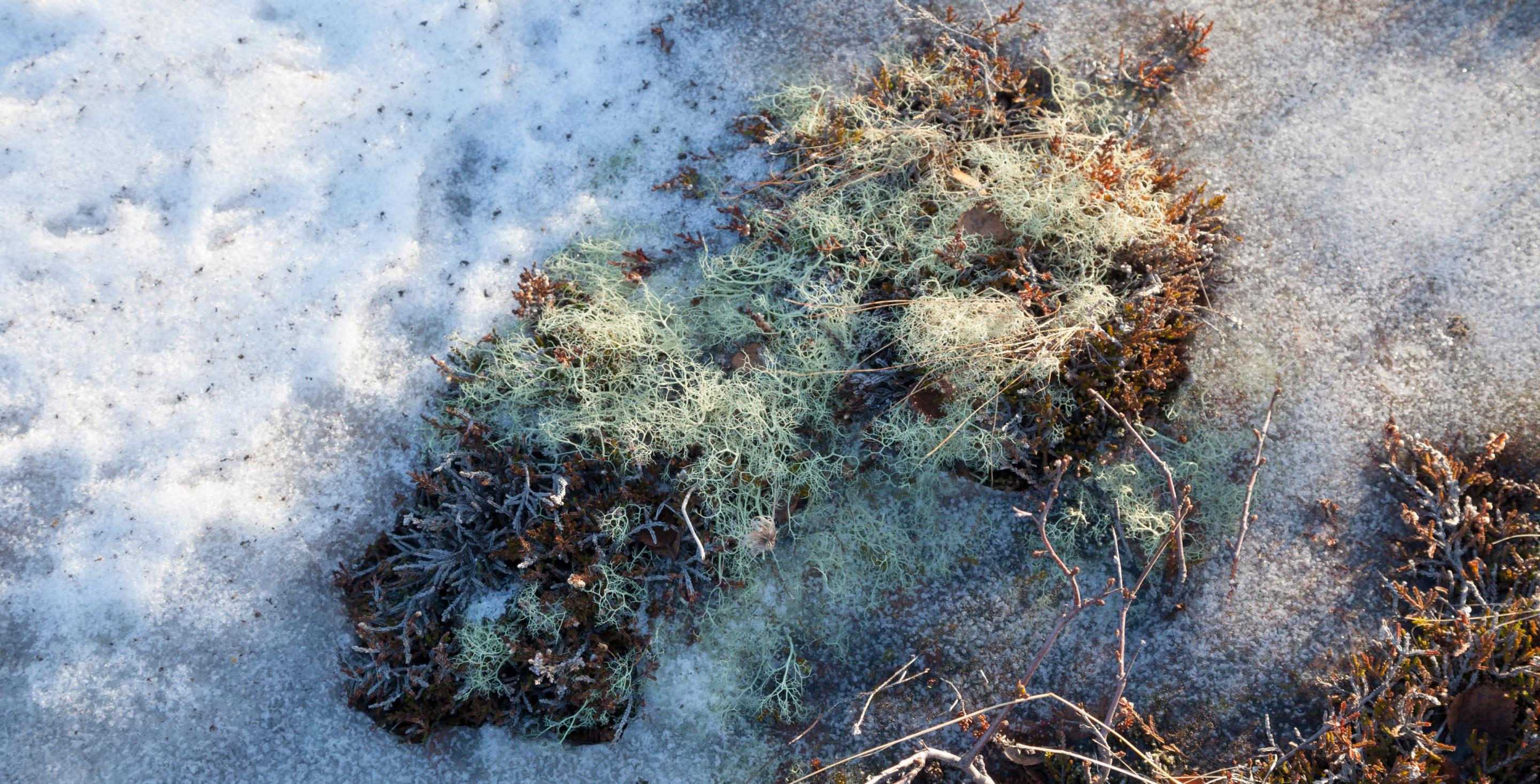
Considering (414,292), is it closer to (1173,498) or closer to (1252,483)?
(1173,498)

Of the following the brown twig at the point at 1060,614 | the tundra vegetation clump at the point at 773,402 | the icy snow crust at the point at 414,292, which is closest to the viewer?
the brown twig at the point at 1060,614

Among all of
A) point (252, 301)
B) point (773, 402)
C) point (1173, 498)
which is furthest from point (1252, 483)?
point (252, 301)

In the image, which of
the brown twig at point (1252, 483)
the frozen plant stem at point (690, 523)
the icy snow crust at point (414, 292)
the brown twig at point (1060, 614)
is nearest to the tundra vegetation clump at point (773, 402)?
the frozen plant stem at point (690, 523)

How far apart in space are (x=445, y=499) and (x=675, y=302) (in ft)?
4.87

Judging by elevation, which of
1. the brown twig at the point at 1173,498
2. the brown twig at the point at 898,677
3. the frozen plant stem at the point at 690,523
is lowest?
the brown twig at the point at 898,677

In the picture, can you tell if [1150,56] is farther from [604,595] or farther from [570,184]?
[604,595]

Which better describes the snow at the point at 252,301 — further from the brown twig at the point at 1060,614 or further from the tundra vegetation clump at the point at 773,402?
the brown twig at the point at 1060,614

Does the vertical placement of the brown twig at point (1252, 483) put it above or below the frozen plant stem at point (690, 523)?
above

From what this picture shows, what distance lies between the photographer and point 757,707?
398cm

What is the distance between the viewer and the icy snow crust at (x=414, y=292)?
398cm

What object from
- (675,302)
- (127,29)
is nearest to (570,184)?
(675,302)

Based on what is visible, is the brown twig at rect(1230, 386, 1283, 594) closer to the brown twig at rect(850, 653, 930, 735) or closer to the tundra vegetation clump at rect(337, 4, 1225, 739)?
the tundra vegetation clump at rect(337, 4, 1225, 739)

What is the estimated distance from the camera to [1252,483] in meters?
3.88

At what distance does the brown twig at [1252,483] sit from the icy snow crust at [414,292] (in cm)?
10
